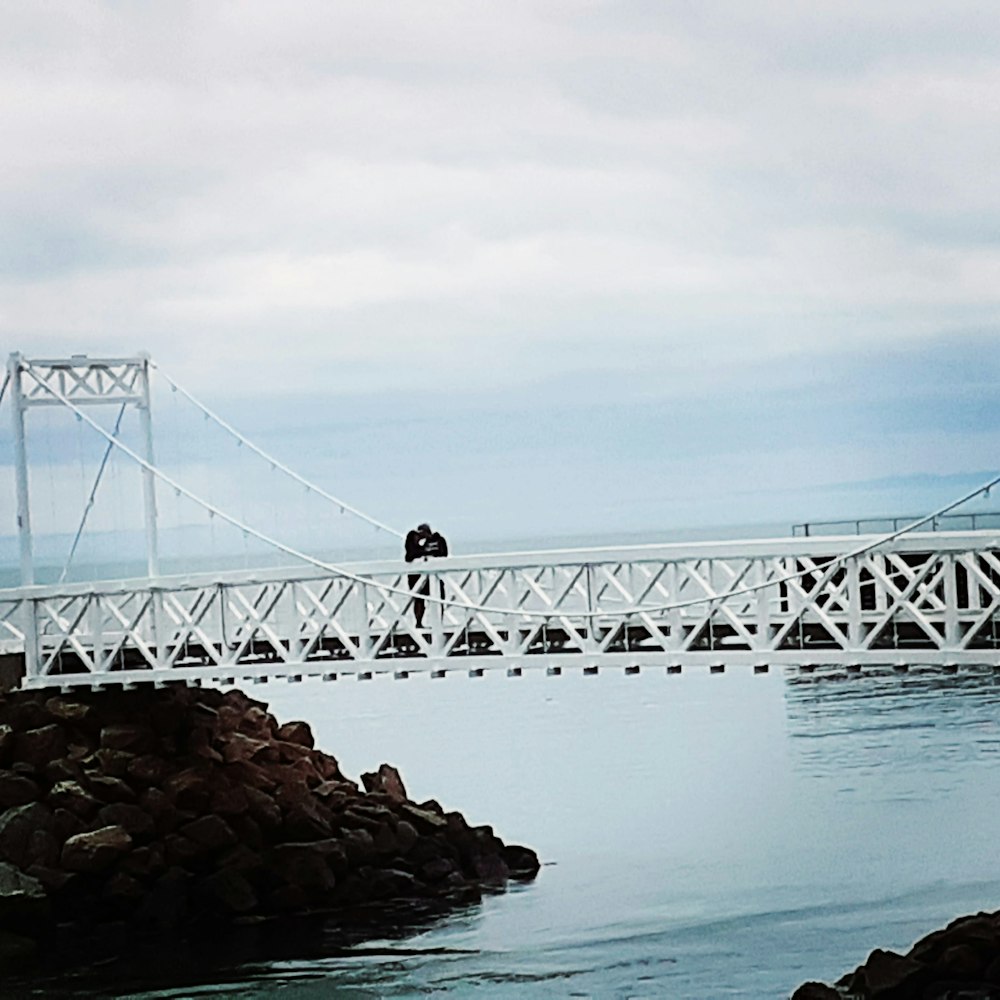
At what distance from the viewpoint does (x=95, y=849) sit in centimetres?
1770

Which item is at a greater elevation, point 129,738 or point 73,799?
point 129,738

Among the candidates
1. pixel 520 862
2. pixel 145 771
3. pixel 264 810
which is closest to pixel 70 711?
pixel 145 771

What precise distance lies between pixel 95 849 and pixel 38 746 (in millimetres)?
1118

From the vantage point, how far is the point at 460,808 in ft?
→ 100

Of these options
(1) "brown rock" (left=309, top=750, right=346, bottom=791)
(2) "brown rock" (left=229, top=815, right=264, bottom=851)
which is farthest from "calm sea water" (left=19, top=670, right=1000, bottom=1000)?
(1) "brown rock" (left=309, top=750, right=346, bottom=791)

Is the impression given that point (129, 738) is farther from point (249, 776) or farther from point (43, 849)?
point (43, 849)

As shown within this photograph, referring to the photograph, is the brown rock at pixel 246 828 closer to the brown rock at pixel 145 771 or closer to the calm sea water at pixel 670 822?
the brown rock at pixel 145 771

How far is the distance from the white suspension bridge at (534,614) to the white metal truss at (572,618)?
0.06 ft

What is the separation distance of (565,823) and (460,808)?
109 inches

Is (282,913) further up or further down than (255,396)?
further down

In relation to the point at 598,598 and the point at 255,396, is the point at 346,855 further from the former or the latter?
the point at 255,396

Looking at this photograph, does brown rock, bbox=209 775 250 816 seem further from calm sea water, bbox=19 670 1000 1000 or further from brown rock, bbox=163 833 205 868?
calm sea water, bbox=19 670 1000 1000

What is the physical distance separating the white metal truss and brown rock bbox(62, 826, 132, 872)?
Answer: 3.79 feet

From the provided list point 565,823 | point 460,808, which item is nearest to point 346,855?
point 565,823
